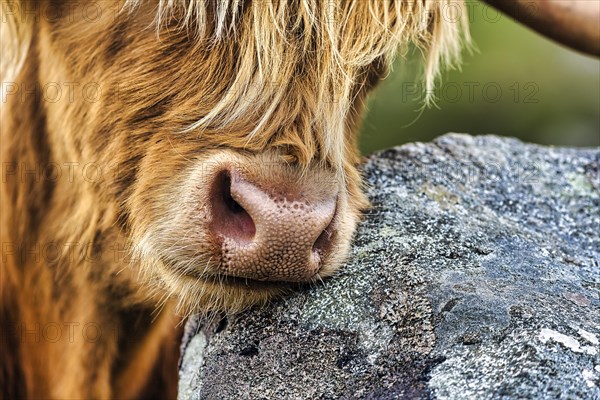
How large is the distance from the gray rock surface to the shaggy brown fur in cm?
10

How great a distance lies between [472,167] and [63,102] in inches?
49.3

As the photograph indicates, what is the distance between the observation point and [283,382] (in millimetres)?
1757

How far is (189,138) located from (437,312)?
0.76 m

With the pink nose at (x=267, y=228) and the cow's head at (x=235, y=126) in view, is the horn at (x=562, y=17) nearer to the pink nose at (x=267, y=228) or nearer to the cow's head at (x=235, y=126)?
the cow's head at (x=235, y=126)

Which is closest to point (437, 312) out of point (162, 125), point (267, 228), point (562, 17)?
point (267, 228)

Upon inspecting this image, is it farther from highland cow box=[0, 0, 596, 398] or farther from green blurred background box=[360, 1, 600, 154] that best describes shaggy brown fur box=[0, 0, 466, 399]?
green blurred background box=[360, 1, 600, 154]

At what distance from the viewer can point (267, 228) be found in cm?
181

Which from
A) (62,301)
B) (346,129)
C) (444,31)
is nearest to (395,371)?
(346,129)

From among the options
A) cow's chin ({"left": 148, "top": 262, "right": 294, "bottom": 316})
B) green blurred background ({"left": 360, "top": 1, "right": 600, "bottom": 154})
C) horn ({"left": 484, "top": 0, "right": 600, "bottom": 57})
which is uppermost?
horn ({"left": 484, "top": 0, "right": 600, "bottom": 57})

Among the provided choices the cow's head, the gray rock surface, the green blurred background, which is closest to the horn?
the cow's head

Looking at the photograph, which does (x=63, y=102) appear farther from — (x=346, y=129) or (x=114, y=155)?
(x=346, y=129)

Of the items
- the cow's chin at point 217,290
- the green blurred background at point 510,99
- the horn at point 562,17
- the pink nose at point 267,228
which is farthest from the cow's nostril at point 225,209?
the green blurred background at point 510,99

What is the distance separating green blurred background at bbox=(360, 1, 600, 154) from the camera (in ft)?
26.8

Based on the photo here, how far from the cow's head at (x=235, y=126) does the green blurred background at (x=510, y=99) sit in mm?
5590
